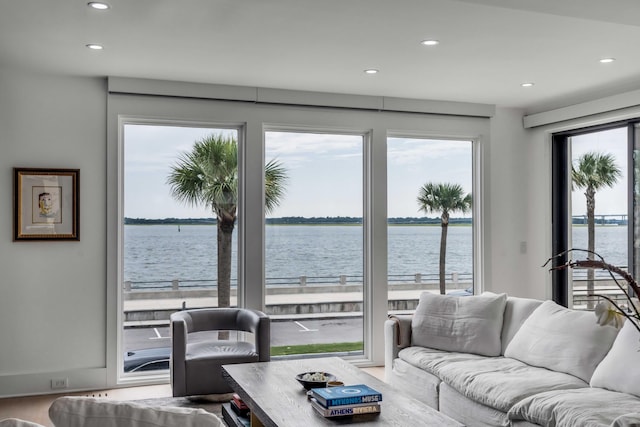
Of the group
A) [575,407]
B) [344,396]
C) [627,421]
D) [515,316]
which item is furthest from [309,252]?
[627,421]

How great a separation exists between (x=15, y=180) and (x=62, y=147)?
1.40ft

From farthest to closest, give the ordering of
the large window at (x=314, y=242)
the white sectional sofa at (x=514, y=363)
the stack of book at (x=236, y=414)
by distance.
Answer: the large window at (x=314, y=242)
the stack of book at (x=236, y=414)
the white sectional sofa at (x=514, y=363)

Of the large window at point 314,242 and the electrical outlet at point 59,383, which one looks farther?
the large window at point 314,242

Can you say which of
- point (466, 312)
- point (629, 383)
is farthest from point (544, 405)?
point (466, 312)

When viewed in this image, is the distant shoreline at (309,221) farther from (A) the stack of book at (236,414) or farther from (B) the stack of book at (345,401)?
(B) the stack of book at (345,401)

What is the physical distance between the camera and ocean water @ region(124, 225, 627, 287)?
5160 mm

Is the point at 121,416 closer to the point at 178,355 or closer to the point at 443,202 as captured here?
the point at 178,355

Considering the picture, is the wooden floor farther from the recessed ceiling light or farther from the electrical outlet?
the recessed ceiling light

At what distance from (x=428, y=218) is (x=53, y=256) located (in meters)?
3.37

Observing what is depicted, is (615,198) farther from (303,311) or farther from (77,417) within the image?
(77,417)

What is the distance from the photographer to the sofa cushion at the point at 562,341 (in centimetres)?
350

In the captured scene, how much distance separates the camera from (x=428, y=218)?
19.6ft

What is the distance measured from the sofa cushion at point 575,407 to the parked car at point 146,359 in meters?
3.03

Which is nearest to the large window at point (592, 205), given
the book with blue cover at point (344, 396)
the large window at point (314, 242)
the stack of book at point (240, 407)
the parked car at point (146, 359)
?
the large window at point (314, 242)
